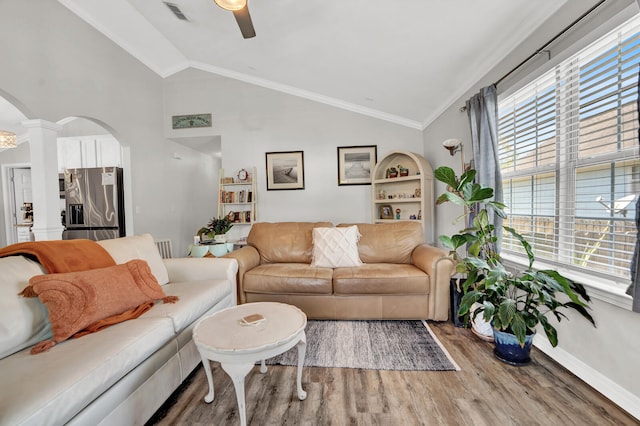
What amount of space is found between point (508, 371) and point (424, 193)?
2.26m

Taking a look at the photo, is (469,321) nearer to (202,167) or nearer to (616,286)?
(616,286)

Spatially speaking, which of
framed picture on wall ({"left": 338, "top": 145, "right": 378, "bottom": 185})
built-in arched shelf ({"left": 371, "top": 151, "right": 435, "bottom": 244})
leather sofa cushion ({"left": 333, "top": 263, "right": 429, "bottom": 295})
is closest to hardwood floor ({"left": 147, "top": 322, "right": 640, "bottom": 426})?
leather sofa cushion ({"left": 333, "top": 263, "right": 429, "bottom": 295})

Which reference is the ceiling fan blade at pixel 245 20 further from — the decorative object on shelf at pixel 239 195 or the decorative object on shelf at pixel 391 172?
the decorative object on shelf at pixel 391 172

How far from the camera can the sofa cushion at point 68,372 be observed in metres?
0.81

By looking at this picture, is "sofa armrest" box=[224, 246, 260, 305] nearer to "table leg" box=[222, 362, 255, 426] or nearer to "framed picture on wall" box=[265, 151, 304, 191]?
"table leg" box=[222, 362, 255, 426]

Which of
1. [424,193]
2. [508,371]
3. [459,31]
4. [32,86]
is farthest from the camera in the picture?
[424,193]

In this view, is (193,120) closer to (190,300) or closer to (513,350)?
(190,300)

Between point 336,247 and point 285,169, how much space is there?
203 centimetres

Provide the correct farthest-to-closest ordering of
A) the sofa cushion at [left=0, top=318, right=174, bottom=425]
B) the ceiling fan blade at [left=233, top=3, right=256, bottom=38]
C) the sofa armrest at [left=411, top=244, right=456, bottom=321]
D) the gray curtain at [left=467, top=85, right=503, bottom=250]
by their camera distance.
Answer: the sofa armrest at [left=411, top=244, right=456, bottom=321] < the gray curtain at [left=467, top=85, right=503, bottom=250] < the ceiling fan blade at [left=233, top=3, right=256, bottom=38] < the sofa cushion at [left=0, top=318, right=174, bottom=425]

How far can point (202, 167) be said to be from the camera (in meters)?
5.44

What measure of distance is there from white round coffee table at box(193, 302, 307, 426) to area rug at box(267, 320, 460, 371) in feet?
1.46

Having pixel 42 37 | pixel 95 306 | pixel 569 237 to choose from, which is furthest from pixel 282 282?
pixel 42 37

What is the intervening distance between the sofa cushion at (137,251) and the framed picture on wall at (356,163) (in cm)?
282

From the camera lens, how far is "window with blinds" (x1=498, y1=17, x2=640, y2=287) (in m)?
1.35
